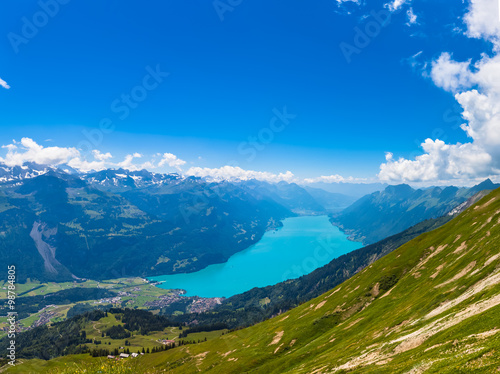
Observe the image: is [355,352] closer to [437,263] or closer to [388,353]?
[388,353]

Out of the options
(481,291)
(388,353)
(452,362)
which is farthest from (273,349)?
(452,362)

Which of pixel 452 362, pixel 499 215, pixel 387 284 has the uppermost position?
pixel 452 362

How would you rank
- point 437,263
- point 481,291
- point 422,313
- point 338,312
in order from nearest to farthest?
point 481,291 < point 422,313 < point 437,263 < point 338,312

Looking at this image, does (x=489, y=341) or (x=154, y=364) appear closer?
(x=489, y=341)

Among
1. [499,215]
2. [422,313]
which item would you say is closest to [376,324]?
[422,313]

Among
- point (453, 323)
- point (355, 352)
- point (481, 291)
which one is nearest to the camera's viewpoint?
point (453, 323)

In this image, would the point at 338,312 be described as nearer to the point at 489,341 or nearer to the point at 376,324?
the point at 376,324

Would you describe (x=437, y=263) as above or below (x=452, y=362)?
below
